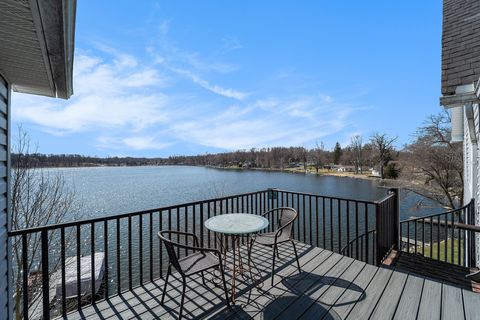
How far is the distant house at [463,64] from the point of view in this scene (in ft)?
11.2

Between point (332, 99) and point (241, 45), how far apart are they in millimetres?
8025

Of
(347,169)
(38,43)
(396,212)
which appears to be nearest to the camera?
(38,43)

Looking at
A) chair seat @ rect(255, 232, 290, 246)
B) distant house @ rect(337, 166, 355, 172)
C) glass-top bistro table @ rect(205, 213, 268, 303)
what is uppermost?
glass-top bistro table @ rect(205, 213, 268, 303)

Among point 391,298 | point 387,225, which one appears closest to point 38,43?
point 391,298

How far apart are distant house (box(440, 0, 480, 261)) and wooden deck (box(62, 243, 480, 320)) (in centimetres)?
239

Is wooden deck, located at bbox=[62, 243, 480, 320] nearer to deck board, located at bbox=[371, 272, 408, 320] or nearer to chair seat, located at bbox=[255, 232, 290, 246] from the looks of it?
deck board, located at bbox=[371, 272, 408, 320]

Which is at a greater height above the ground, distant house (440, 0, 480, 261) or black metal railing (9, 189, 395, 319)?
distant house (440, 0, 480, 261)

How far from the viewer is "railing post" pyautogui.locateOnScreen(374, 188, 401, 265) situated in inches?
124

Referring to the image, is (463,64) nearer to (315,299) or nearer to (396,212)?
(396,212)

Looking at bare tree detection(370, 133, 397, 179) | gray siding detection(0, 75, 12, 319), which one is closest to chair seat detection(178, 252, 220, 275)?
gray siding detection(0, 75, 12, 319)

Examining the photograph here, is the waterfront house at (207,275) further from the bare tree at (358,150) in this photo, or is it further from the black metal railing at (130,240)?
the bare tree at (358,150)

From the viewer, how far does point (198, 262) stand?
235cm

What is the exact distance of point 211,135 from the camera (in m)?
30.0

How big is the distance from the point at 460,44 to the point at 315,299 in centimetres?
531
